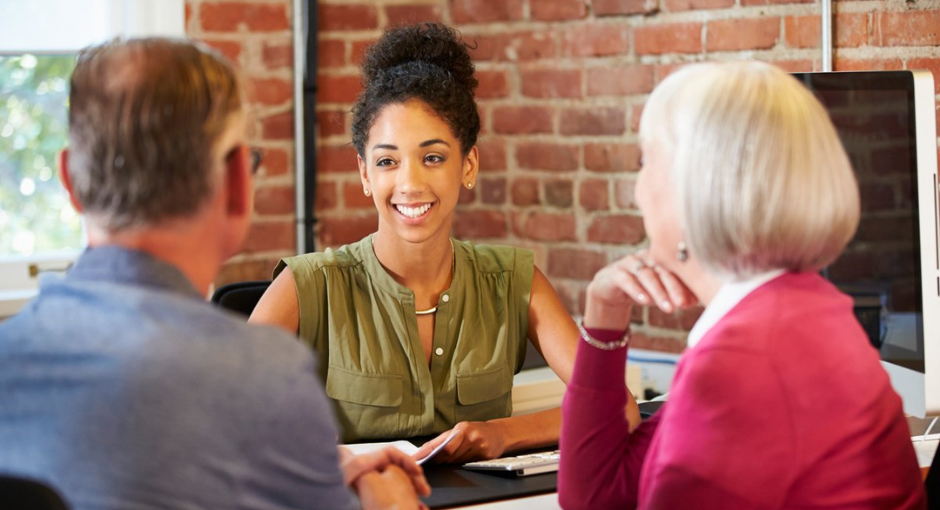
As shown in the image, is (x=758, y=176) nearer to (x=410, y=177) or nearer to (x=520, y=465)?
(x=520, y=465)

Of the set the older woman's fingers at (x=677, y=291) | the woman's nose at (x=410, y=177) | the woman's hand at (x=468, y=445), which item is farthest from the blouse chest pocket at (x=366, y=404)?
the older woman's fingers at (x=677, y=291)

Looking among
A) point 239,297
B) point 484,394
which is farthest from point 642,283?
point 239,297

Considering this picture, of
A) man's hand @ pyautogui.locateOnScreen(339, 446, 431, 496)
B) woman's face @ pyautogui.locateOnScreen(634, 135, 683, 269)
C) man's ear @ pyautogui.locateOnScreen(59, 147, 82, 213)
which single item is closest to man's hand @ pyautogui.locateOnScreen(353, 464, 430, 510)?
man's hand @ pyautogui.locateOnScreen(339, 446, 431, 496)

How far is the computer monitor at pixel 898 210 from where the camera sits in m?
1.67

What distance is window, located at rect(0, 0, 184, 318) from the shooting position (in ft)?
8.83

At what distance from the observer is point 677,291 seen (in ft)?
4.30

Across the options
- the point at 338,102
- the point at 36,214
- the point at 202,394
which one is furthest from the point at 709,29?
the point at 202,394

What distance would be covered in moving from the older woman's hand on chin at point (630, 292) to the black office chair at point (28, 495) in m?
0.75

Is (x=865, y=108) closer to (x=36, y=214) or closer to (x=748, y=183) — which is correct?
(x=748, y=183)

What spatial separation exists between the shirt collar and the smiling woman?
0.69 metres

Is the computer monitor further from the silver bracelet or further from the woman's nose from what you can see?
the woman's nose

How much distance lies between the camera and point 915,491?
3.74 feet

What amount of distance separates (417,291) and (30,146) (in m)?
1.30

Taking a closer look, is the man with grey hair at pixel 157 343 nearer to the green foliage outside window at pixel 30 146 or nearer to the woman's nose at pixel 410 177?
the woman's nose at pixel 410 177
